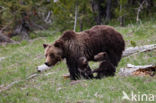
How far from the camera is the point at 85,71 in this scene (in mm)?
7520

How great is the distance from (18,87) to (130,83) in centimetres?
350

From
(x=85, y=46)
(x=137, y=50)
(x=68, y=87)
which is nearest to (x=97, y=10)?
(x=137, y=50)

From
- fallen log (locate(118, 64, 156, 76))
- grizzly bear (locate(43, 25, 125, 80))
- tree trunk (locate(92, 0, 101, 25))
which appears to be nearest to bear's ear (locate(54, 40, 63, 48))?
grizzly bear (locate(43, 25, 125, 80))

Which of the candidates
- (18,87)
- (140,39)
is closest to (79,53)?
(18,87)

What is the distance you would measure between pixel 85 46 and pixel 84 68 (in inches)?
23.3

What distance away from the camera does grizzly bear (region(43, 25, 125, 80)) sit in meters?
7.45

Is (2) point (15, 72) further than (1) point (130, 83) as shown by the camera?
Yes

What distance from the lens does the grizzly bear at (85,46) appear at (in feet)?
24.4

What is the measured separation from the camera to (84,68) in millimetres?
7531

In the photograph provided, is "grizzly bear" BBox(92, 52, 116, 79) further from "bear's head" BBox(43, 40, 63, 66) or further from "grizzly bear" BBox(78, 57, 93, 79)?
"bear's head" BBox(43, 40, 63, 66)

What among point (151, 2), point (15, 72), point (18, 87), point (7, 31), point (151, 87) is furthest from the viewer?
point (7, 31)

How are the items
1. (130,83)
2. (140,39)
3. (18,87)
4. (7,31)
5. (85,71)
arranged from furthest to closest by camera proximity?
(7,31) < (140,39) < (18,87) < (85,71) < (130,83)

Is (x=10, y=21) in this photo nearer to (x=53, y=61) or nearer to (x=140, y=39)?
(x=140, y=39)

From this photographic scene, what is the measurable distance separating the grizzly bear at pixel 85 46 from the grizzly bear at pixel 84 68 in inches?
3.6
